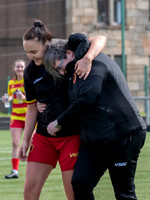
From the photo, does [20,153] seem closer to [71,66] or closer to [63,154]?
[63,154]

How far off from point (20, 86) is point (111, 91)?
5.02 metres

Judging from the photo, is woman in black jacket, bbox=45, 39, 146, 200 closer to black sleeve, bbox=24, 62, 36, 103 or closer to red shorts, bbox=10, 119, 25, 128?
black sleeve, bbox=24, 62, 36, 103

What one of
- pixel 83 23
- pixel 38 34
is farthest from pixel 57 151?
pixel 83 23

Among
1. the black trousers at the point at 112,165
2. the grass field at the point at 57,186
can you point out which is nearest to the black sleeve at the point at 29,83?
the black trousers at the point at 112,165

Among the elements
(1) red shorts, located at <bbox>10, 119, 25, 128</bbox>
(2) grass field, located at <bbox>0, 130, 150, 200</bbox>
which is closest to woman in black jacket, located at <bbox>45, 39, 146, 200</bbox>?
(2) grass field, located at <bbox>0, 130, 150, 200</bbox>

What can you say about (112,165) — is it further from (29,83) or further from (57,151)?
(29,83)

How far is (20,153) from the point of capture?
521cm

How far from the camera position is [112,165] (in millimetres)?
4496

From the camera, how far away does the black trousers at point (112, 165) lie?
4.43m

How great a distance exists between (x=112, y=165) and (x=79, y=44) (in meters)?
1.01

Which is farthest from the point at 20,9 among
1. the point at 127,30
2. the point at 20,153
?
the point at 20,153

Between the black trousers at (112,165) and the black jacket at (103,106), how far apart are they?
0.09 m

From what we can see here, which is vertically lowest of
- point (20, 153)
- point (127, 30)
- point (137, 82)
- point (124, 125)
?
point (137, 82)

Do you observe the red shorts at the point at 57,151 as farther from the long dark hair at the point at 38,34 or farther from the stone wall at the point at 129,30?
the stone wall at the point at 129,30
